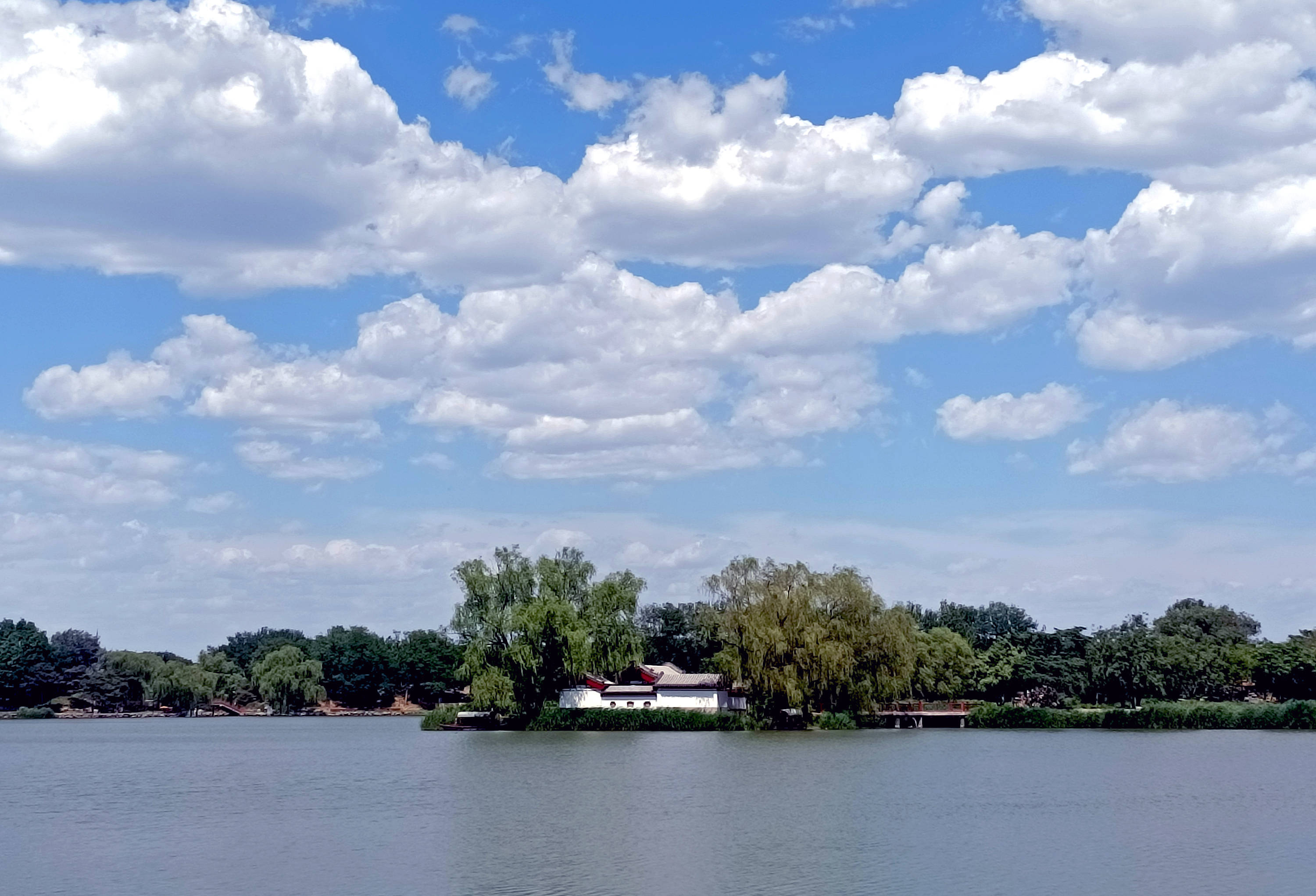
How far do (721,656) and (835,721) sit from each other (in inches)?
299

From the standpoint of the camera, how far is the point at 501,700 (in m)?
76.2

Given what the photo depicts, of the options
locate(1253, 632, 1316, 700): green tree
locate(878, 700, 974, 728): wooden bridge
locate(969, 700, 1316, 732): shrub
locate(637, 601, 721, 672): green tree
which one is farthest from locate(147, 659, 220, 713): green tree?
locate(1253, 632, 1316, 700): green tree

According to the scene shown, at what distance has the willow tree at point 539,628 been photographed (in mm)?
76875

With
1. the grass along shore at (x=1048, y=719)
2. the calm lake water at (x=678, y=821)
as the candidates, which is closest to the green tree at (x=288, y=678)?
the grass along shore at (x=1048, y=719)

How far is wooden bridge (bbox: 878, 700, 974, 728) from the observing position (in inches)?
3152

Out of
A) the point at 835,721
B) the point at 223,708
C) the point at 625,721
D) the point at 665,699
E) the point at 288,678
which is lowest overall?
the point at 223,708

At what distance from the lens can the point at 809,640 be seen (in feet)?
220

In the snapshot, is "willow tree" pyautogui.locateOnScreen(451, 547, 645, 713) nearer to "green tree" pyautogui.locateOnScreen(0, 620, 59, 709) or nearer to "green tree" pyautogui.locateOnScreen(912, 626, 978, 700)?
"green tree" pyautogui.locateOnScreen(912, 626, 978, 700)

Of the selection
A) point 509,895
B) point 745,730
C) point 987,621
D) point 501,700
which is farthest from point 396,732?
point 987,621

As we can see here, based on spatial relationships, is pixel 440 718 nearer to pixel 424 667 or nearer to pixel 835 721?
pixel 835 721

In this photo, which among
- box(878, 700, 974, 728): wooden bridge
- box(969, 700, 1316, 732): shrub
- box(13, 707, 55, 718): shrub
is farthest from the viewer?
box(13, 707, 55, 718): shrub

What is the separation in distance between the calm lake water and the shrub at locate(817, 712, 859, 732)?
9.65 meters

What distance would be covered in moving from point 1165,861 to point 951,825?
20.9 ft

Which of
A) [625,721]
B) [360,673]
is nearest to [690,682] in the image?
[625,721]
